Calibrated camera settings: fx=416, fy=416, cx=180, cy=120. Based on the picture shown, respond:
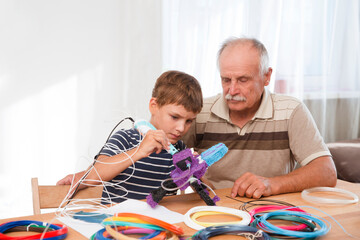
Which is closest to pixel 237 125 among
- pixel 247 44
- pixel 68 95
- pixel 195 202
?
pixel 247 44

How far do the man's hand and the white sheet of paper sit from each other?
1.09 feet

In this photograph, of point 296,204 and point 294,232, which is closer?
point 294,232

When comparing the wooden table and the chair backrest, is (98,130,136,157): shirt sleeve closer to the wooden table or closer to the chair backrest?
the chair backrest

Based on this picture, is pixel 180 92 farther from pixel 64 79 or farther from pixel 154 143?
pixel 64 79

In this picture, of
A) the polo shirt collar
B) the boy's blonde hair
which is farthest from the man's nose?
the boy's blonde hair

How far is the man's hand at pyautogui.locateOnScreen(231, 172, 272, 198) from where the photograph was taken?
1521mm

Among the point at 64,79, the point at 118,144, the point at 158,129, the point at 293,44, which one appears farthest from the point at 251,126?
the point at 293,44

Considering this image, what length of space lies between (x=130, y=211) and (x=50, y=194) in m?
0.35

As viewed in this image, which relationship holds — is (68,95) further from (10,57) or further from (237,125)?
(237,125)

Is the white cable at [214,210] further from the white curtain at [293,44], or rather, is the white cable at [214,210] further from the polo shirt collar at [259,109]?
the white curtain at [293,44]

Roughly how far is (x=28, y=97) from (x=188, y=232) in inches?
68.1

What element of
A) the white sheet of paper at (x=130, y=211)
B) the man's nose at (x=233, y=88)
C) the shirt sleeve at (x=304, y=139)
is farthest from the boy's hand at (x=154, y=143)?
the shirt sleeve at (x=304, y=139)

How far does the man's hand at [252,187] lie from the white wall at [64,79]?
3.72ft

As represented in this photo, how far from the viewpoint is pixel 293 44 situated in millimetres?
3412
